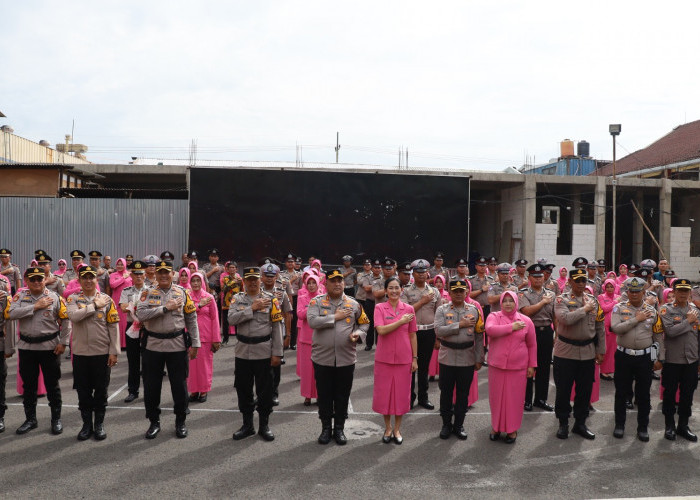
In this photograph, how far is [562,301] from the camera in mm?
6547

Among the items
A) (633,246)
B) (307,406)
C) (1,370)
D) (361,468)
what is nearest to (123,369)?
(1,370)

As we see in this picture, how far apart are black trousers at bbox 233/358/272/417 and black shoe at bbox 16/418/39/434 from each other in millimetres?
2337

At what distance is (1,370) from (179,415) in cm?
214

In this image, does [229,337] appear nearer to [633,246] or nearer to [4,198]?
[4,198]

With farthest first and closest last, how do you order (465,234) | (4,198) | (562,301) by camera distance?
(465,234) < (4,198) < (562,301)

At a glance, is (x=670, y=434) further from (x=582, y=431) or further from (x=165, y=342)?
(x=165, y=342)

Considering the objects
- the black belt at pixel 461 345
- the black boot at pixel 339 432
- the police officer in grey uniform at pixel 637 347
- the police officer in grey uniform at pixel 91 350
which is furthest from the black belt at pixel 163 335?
the police officer in grey uniform at pixel 637 347

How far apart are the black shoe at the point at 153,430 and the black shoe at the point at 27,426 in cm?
133

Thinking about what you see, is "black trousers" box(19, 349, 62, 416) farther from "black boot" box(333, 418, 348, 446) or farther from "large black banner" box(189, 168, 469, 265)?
"large black banner" box(189, 168, 469, 265)

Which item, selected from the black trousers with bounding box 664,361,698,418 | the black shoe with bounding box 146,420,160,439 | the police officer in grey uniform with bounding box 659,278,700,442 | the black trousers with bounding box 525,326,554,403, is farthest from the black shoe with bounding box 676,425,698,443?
the black shoe with bounding box 146,420,160,439

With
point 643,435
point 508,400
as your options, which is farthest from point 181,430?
point 643,435

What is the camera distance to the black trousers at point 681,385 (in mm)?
6434

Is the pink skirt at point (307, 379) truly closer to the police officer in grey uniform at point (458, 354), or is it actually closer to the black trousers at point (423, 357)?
the black trousers at point (423, 357)

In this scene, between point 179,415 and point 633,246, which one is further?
point 633,246
